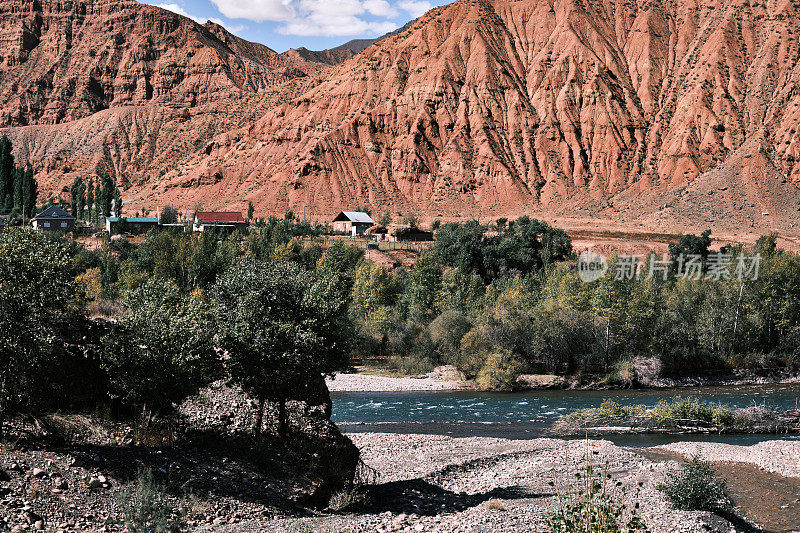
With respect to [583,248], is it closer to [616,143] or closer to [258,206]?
[616,143]

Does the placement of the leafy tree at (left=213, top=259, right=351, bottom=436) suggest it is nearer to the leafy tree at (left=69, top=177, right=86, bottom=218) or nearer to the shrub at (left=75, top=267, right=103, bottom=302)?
the shrub at (left=75, top=267, right=103, bottom=302)

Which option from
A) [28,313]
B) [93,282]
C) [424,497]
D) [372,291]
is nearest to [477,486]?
[424,497]

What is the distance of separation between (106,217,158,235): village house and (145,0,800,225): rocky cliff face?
2204cm

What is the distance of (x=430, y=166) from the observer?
123 m

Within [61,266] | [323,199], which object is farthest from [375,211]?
[61,266]

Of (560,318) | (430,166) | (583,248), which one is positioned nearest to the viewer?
(560,318)

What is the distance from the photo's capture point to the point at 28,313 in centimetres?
1778

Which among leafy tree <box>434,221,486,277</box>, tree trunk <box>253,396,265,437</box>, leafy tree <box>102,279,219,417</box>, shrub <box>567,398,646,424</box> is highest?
leafy tree <box>434,221,486,277</box>

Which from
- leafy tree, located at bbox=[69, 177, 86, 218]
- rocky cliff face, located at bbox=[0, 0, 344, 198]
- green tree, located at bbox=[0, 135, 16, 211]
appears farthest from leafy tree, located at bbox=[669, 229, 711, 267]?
rocky cliff face, located at bbox=[0, 0, 344, 198]

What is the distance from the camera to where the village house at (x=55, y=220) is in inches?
3531

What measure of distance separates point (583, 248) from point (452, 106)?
56.7 metres

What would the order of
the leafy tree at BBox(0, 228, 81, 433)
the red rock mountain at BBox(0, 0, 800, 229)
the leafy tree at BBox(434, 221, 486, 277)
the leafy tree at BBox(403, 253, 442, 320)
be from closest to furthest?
the leafy tree at BBox(0, 228, 81, 433) < the leafy tree at BBox(403, 253, 442, 320) < the leafy tree at BBox(434, 221, 486, 277) < the red rock mountain at BBox(0, 0, 800, 229)

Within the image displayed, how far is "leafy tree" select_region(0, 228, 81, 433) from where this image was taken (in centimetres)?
1742

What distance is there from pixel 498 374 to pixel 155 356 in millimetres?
29565
